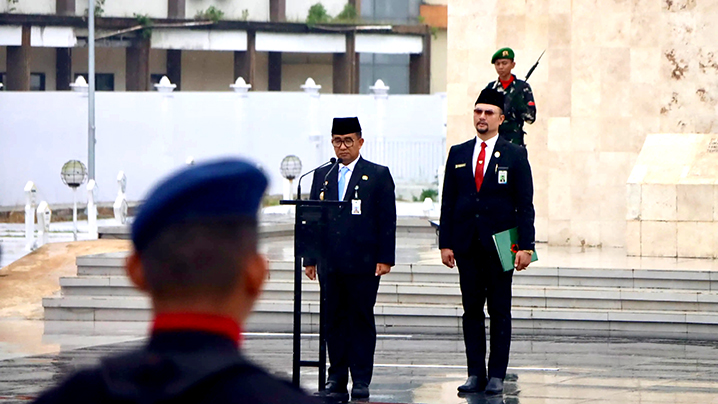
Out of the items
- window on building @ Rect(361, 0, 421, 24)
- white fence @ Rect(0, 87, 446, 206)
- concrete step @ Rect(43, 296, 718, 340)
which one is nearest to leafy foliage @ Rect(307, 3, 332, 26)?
window on building @ Rect(361, 0, 421, 24)

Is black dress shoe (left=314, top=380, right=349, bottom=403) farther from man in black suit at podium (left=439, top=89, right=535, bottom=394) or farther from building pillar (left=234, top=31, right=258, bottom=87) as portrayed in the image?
building pillar (left=234, top=31, right=258, bottom=87)

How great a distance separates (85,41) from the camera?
1401 inches

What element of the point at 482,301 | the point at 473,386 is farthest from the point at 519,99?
the point at 473,386

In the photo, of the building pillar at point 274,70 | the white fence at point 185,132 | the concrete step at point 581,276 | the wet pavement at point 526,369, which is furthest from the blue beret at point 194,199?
the building pillar at point 274,70

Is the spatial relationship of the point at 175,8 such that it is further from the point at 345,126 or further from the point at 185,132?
the point at 345,126

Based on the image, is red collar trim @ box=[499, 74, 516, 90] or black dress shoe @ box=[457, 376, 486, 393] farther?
red collar trim @ box=[499, 74, 516, 90]

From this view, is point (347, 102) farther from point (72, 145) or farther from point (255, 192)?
point (255, 192)

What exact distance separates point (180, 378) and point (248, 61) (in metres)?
36.1

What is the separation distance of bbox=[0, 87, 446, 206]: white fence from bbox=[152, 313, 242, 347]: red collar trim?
82.7ft

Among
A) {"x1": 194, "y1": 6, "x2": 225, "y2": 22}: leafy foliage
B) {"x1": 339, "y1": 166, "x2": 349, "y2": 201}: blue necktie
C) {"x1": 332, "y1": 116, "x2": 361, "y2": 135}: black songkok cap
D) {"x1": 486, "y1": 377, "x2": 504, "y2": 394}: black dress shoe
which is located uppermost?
{"x1": 194, "y1": 6, "x2": 225, "y2": 22}: leafy foliage

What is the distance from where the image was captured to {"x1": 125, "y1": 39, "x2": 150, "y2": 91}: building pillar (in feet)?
118

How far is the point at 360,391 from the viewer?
7562 millimetres

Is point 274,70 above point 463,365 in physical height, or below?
above

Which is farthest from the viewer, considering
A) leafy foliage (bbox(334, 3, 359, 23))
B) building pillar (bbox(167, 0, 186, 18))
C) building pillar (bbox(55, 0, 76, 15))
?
leafy foliage (bbox(334, 3, 359, 23))
